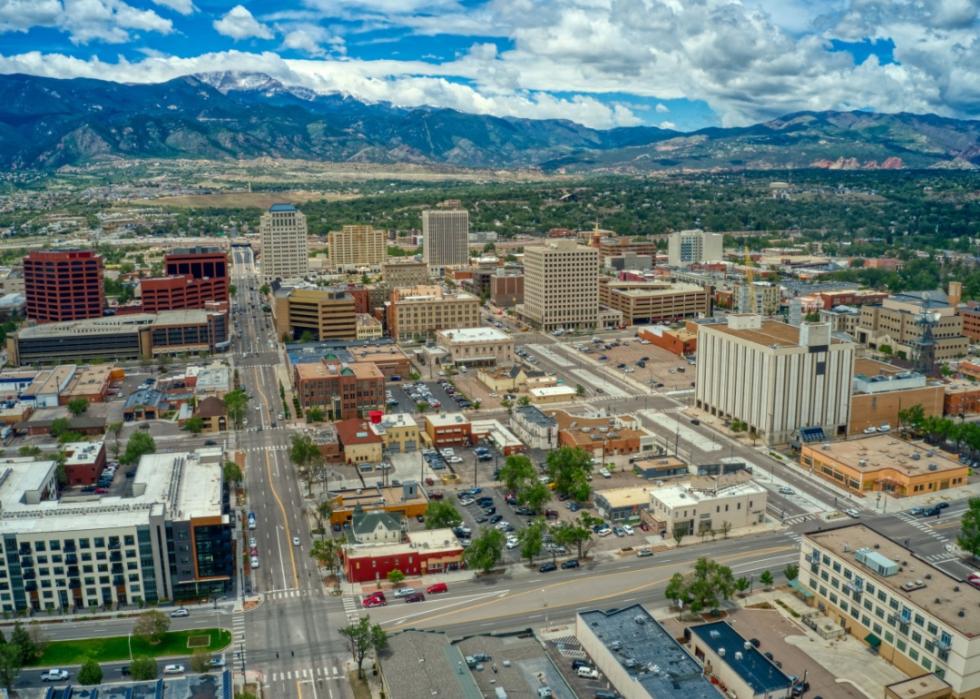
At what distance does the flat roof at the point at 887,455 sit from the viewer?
78.2 metres

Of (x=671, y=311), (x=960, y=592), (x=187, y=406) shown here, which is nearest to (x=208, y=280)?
(x=187, y=406)

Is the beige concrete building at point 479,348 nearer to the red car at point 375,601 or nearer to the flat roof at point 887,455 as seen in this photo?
the flat roof at point 887,455

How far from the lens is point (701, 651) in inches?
2009

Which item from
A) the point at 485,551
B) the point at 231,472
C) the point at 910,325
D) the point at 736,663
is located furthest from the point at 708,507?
the point at 910,325

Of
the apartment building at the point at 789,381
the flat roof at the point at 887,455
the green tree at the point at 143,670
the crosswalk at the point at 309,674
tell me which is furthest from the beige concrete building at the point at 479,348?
the green tree at the point at 143,670

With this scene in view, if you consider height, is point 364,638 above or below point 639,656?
above

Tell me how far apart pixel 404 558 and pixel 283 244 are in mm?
141193

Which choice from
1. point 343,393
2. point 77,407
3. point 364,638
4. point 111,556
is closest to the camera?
point 364,638

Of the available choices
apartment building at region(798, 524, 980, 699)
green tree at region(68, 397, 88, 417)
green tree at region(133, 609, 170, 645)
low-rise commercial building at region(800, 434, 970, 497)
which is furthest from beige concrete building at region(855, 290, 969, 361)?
green tree at region(68, 397, 88, 417)

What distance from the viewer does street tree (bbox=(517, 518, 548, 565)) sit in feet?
205

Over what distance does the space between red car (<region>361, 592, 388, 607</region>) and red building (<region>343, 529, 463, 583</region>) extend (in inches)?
108

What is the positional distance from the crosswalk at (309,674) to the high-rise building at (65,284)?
10693cm

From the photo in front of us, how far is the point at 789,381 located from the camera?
89562 millimetres

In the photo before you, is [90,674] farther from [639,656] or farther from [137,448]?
[137,448]
